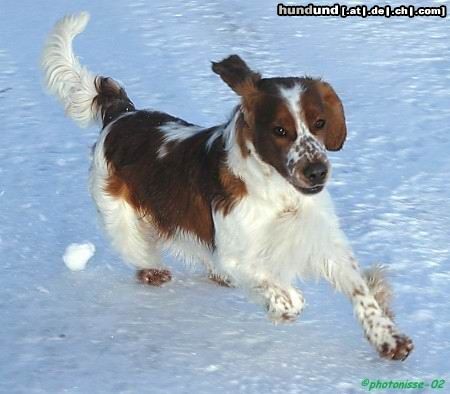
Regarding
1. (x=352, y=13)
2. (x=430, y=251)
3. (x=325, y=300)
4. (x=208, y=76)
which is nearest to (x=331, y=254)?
(x=325, y=300)

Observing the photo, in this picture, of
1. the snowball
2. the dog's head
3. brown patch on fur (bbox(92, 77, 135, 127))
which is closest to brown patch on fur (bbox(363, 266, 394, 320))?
the dog's head

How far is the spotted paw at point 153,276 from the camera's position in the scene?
543 centimetres

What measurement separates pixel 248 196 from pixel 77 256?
52.6 inches

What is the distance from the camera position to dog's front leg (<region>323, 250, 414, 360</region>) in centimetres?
426

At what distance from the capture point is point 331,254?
4.69 metres

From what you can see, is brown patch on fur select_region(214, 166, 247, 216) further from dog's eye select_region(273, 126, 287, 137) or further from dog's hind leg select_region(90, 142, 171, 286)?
dog's hind leg select_region(90, 142, 171, 286)

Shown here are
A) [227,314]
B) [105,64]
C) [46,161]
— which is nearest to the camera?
[227,314]

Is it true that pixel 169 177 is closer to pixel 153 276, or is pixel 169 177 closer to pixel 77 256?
pixel 153 276

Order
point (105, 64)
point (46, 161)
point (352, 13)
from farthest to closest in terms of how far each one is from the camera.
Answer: point (352, 13), point (105, 64), point (46, 161)

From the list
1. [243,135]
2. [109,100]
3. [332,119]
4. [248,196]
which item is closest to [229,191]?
[248,196]

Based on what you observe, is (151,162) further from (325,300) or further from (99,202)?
(325,300)

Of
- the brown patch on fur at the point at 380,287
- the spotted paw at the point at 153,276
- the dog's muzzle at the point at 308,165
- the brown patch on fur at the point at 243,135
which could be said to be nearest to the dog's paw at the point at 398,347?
the brown patch on fur at the point at 380,287

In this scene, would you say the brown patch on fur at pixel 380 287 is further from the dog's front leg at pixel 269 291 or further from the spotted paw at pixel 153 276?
the spotted paw at pixel 153 276

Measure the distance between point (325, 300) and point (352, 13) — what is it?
6833 mm
